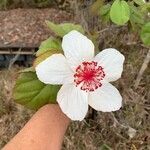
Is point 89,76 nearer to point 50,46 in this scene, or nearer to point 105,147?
point 50,46

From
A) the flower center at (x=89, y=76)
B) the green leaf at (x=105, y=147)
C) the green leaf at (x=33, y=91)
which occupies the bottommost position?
the green leaf at (x=105, y=147)

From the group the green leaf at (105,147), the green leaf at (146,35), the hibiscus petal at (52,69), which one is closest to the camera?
the hibiscus petal at (52,69)

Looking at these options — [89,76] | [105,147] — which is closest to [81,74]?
[89,76]

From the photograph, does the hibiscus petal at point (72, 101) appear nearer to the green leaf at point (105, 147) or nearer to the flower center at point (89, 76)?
the flower center at point (89, 76)

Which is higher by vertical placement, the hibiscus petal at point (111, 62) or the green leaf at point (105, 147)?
the hibiscus petal at point (111, 62)

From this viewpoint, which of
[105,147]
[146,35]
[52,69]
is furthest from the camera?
[105,147]

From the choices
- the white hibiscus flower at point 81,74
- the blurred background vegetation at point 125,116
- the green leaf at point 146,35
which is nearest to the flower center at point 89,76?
the white hibiscus flower at point 81,74

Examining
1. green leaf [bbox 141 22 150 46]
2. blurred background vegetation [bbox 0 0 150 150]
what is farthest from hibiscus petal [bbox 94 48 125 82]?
blurred background vegetation [bbox 0 0 150 150]
